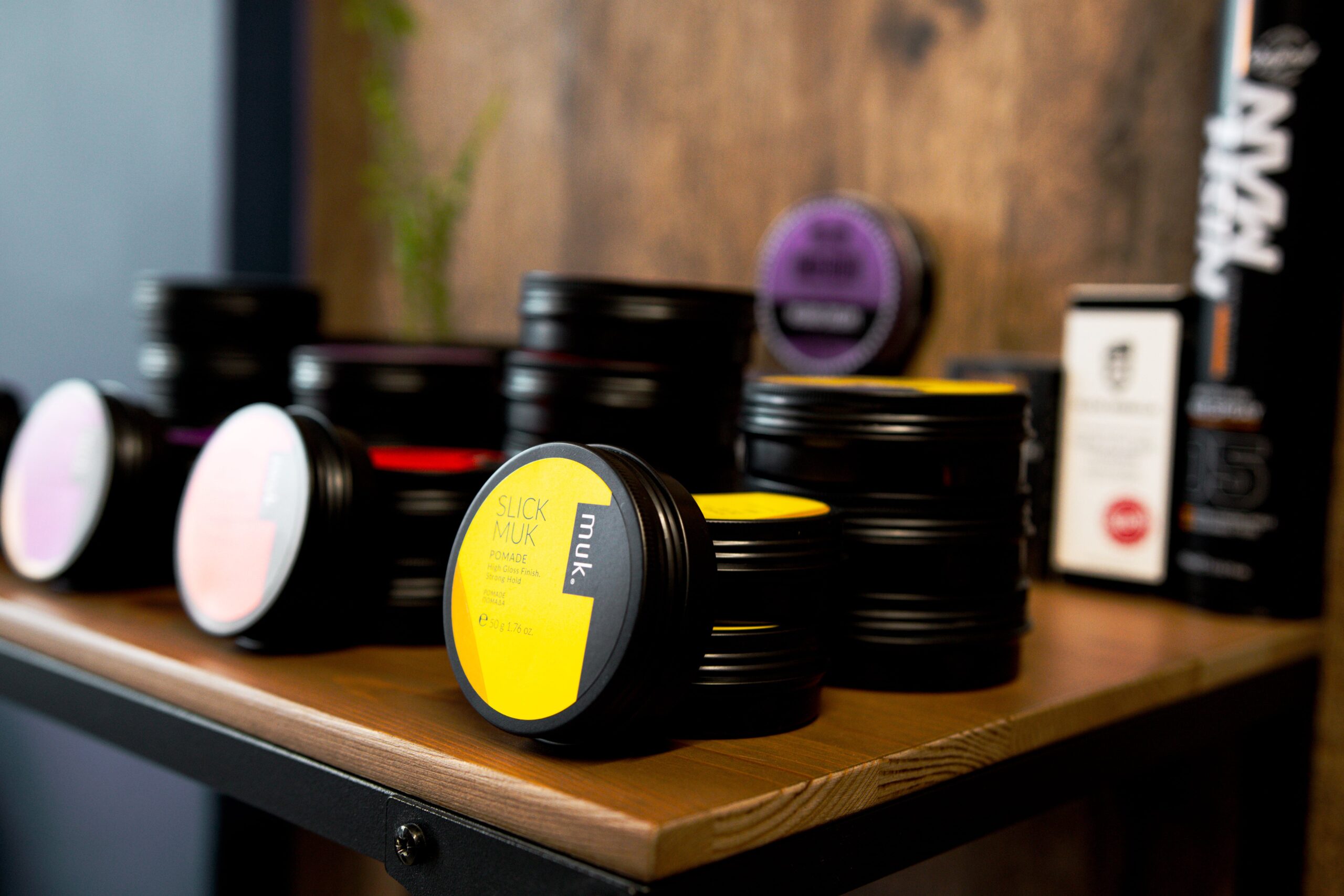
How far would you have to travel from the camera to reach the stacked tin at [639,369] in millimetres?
1212

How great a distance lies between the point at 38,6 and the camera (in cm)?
289

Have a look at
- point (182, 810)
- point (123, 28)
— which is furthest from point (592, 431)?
point (123, 28)

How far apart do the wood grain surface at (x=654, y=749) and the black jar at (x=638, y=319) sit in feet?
1.13

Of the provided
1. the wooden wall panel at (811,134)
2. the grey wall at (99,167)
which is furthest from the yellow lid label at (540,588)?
the grey wall at (99,167)

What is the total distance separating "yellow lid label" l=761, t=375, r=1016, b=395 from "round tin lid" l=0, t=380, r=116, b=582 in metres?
0.73

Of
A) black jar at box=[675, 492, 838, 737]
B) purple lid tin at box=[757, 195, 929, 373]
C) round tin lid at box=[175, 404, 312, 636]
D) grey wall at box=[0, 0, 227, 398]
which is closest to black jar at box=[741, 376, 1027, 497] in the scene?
black jar at box=[675, 492, 838, 737]

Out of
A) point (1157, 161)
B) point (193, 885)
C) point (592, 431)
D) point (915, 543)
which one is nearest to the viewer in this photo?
point (915, 543)

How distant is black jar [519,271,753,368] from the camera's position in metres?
1.21

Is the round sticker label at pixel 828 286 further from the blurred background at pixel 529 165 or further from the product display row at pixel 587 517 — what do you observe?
the product display row at pixel 587 517

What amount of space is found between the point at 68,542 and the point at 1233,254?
4.38 ft

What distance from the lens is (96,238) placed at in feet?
9.30

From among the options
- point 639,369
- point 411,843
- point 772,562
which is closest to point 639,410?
point 639,369

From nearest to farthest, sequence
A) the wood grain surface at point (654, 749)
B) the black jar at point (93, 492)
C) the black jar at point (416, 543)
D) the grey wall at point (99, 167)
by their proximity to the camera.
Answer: the wood grain surface at point (654, 749), the black jar at point (416, 543), the black jar at point (93, 492), the grey wall at point (99, 167)

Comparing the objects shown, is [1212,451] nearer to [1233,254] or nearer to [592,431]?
[1233,254]
